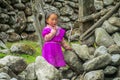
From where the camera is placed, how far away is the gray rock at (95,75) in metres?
6.73

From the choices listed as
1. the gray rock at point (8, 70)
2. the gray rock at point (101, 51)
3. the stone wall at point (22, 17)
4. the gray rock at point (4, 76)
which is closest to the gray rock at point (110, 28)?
the gray rock at point (101, 51)

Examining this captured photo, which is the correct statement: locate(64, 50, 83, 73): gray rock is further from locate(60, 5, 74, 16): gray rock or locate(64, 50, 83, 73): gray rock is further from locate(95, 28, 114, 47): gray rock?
locate(60, 5, 74, 16): gray rock

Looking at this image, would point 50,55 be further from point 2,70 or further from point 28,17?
point 28,17

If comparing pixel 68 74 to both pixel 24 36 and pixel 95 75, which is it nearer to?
pixel 95 75

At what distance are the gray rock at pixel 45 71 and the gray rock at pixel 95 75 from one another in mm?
599

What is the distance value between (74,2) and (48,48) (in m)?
9.61

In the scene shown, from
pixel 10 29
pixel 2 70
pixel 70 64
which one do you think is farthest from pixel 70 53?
pixel 10 29

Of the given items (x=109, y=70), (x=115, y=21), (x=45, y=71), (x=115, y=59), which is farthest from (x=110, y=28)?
(x=45, y=71)

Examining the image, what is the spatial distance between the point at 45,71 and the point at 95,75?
930 mm

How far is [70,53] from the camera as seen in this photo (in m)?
7.31

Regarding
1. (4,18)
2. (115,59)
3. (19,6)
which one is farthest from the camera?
(19,6)

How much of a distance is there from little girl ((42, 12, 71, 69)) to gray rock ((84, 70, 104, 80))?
1.89 feet

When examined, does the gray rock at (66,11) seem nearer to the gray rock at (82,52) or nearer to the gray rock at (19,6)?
the gray rock at (19,6)

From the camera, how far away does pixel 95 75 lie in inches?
266
